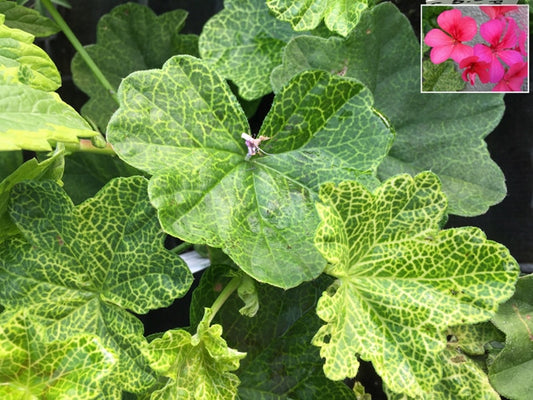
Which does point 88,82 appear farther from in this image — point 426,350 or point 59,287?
point 426,350

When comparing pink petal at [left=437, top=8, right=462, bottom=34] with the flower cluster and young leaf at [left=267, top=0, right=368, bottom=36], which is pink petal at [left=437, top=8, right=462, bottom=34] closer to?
the flower cluster

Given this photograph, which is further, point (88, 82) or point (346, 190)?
point (88, 82)

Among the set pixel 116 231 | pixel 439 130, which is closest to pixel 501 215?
pixel 439 130

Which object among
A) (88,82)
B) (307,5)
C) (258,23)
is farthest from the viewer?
(88,82)

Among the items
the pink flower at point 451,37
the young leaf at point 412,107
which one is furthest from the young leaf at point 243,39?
the pink flower at point 451,37

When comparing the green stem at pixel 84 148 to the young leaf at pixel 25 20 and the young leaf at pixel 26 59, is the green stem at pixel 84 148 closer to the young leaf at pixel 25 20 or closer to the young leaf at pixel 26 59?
the young leaf at pixel 26 59
